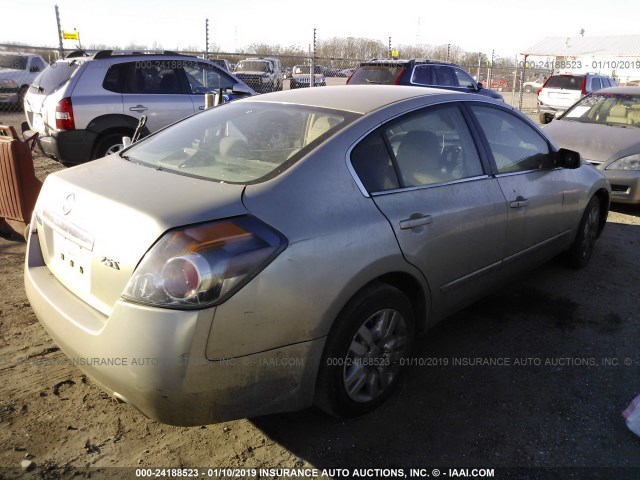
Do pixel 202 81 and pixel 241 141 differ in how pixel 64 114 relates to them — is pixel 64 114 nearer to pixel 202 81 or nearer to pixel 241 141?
pixel 202 81

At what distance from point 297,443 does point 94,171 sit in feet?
5.60

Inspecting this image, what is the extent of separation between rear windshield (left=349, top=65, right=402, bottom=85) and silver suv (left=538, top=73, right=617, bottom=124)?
777 cm

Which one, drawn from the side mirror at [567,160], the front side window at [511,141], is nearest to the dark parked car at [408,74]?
the side mirror at [567,160]

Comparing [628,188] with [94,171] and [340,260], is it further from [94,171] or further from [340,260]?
[94,171]

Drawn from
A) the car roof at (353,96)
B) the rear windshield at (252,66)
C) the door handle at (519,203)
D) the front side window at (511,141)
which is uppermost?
the rear windshield at (252,66)

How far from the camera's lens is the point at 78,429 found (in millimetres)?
2629

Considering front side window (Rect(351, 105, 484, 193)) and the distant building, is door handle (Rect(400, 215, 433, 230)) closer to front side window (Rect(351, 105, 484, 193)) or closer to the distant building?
front side window (Rect(351, 105, 484, 193))

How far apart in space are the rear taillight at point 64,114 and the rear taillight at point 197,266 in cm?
589

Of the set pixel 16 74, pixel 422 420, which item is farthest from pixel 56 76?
pixel 16 74

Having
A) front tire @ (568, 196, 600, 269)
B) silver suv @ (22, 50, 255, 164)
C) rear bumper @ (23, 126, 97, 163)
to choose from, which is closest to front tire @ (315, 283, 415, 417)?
front tire @ (568, 196, 600, 269)

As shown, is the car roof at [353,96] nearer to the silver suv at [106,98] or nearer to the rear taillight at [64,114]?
the silver suv at [106,98]

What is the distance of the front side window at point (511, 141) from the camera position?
11.7 ft

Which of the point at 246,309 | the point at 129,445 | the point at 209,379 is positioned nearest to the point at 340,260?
the point at 246,309

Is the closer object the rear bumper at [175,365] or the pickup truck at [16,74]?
the rear bumper at [175,365]
